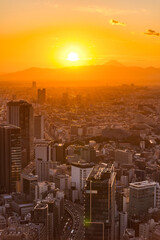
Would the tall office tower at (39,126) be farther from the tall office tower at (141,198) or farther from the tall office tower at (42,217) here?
the tall office tower at (42,217)

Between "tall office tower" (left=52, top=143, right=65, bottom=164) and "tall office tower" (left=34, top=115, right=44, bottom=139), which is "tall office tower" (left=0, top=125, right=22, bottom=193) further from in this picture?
"tall office tower" (left=34, top=115, right=44, bottom=139)

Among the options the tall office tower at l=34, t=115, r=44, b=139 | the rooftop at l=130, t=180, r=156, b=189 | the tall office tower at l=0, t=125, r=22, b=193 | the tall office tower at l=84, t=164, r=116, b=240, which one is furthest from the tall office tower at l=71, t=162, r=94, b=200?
A: the tall office tower at l=34, t=115, r=44, b=139

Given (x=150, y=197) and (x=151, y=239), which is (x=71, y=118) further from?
(x=151, y=239)

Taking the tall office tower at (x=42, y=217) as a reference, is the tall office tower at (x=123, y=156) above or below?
above

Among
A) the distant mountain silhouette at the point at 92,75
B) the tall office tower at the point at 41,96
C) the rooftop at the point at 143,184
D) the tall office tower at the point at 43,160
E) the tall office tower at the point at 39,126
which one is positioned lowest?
the rooftop at the point at 143,184

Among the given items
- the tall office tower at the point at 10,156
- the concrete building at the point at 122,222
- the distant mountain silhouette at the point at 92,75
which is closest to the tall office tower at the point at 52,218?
the concrete building at the point at 122,222

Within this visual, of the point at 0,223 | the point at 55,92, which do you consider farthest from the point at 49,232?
the point at 55,92
